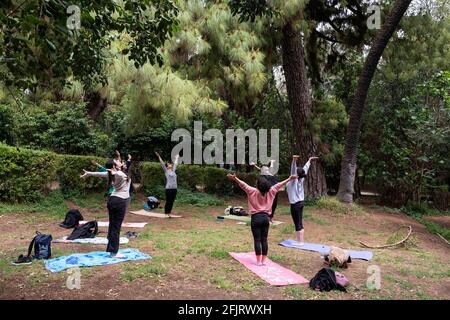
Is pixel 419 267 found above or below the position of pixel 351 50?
below

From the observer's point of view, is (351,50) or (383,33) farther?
(351,50)

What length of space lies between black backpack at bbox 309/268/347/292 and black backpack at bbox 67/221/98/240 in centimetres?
412

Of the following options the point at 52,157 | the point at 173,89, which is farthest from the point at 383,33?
the point at 52,157

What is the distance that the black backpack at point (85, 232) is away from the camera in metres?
7.09

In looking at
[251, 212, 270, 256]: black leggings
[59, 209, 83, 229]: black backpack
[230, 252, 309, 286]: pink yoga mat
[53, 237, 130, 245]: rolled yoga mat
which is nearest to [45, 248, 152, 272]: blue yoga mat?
[53, 237, 130, 245]: rolled yoga mat

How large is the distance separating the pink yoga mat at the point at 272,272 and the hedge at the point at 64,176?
235 inches

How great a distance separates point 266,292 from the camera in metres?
4.68

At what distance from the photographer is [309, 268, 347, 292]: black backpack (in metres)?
4.82

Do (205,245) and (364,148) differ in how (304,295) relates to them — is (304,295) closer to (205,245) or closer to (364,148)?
(205,245)

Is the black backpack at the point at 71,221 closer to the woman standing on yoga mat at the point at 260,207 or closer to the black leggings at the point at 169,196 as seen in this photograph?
the black leggings at the point at 169,196

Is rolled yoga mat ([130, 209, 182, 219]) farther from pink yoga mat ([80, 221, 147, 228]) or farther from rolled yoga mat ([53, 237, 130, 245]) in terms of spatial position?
rolled yoga mat ([53, 237, 130, 245])

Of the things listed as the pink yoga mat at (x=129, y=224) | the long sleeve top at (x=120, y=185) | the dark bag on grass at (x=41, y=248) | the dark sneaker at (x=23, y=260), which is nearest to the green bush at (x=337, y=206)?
the pink yoga mat at (x=129, y=224)

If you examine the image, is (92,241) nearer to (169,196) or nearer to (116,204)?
(116,204)
